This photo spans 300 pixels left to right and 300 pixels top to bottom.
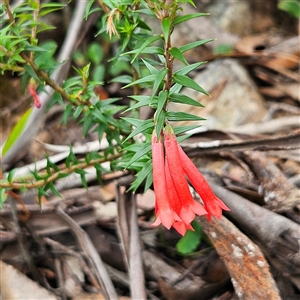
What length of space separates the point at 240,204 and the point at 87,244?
0.74 meters

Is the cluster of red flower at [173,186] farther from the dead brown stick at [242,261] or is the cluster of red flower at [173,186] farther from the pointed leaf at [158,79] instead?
the dead brown stick at [242,261]

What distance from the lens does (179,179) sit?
1443 millimetres

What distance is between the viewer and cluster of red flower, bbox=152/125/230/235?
144 cm

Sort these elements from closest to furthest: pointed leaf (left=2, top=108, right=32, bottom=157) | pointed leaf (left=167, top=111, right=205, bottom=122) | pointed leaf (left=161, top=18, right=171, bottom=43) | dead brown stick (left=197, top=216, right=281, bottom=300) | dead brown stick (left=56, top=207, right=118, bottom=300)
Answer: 1. pointed leaf (left=161, top=18, right=171, bottom=43)
2. pointed leaf (left=167, top=111, right=205, bottom=122)
3. dead brown stick (left=197, top=216, right=281, bottom=300)
4. dead brown stick (left=56, top=207, right=118, bottom=300)
5. pointed leaf (left=2, top=108, right=32, bottom=157)

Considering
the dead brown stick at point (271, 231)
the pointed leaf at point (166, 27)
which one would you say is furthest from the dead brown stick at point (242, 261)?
the pointed leaf at point (166, 27)

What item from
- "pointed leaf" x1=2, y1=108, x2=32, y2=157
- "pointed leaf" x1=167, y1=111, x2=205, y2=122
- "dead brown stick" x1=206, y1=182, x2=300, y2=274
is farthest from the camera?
"pointed leaf" x1=2, y1=108, x2=32, y2=157

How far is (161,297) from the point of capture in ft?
6.88

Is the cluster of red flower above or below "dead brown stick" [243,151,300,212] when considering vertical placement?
above

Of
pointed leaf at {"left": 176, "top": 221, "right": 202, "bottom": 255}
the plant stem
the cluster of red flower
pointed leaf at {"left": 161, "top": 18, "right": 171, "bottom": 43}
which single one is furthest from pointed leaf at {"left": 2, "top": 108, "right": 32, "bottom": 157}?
pointed leaf at {"left": 161, "top": 18, "right": 171, "bottom": 43}

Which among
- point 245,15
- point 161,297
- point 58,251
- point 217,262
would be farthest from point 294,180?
point 245,15

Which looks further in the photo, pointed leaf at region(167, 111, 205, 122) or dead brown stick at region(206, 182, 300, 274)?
dead brown stick at region(206, 182, 300, 274)

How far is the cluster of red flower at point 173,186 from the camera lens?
56.6 inches

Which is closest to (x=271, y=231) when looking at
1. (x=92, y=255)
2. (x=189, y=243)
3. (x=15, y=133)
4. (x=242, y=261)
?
(x=242, y=261)

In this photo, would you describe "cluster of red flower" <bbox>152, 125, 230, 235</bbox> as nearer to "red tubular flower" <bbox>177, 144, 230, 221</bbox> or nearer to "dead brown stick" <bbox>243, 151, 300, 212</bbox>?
"red tubular flower" <bbox>177, 144, 230, 221</bbox>
